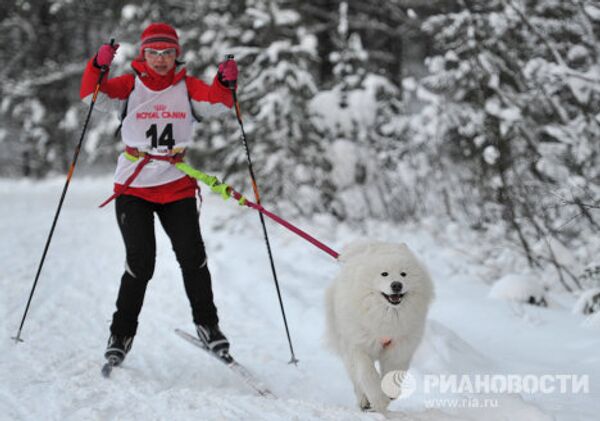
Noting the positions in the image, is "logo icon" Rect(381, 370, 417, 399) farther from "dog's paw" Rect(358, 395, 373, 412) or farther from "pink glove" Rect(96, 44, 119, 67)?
"pink glove" Rect(96, 44, 119, 67)

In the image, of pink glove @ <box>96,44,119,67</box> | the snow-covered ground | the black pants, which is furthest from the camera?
the black pants

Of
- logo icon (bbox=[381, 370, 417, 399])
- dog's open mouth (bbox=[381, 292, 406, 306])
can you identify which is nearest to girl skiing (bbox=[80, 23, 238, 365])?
logo icon (bbox=[381, 370, 417, 399])

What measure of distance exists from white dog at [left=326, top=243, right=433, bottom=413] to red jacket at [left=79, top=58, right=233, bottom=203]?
1.29 meters

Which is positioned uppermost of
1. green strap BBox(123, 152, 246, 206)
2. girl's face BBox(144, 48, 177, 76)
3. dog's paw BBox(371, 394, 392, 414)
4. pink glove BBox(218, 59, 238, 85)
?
girl's face BBox(144, 48, 177, 76)

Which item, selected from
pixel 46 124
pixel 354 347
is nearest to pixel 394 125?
pixel 354 347

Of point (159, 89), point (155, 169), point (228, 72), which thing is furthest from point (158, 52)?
point (155, 169)

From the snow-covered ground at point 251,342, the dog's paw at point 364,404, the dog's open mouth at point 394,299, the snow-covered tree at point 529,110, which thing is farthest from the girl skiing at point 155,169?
the snow-covered tree at point 529,110

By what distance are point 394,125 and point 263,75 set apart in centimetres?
230

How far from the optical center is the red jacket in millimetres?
3570

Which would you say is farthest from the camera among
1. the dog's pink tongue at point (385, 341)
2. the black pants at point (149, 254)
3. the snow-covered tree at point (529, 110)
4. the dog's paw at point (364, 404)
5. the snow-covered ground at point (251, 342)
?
the snow-covered tree at point (529, 110)

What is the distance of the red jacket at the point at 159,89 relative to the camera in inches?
141

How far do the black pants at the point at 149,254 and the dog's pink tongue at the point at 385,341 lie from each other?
4.04ft

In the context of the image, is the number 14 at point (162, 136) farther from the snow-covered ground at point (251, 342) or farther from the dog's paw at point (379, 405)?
the dog's paw at point (379, 405)

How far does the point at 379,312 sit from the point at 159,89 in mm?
2027
